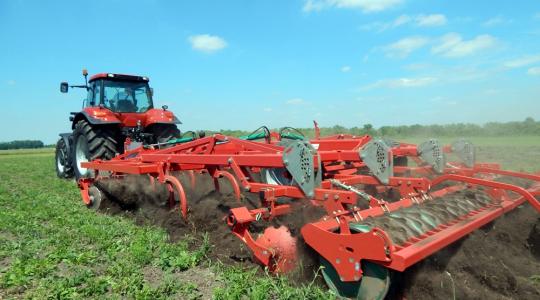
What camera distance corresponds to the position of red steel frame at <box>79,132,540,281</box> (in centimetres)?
264

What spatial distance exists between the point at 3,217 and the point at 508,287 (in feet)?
21.4

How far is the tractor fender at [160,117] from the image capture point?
29.9 ft

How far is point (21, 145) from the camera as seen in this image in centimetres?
6700

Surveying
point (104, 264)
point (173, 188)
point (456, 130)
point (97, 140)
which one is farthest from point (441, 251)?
point (456, 130)

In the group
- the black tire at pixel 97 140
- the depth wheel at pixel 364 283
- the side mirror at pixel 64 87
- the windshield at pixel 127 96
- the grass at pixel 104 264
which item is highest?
the side mirror at pixel 64 87

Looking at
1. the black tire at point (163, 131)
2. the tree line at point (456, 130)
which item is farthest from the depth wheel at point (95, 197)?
the tree line at point (456, 130)

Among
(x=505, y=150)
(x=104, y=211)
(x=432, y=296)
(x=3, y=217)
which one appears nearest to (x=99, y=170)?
(x=104, y=211)

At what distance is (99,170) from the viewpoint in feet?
22.2

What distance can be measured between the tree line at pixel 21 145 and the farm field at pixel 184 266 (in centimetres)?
7154

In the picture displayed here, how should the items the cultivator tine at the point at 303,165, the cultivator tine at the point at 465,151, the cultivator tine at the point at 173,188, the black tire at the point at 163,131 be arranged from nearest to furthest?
the cultivator tine at the point at 303,165, the cultivator tine at the point at 173,188, the cultivator tine at the point at 465,151, the black tire at the point at 163,131

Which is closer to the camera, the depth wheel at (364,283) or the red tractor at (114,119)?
the depth wheel at (364,283)

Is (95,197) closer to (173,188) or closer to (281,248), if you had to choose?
(173,188)

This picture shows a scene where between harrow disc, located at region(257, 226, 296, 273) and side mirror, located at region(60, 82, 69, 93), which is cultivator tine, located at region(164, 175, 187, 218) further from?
side mirror, located at region(60, 82, 69, 93)

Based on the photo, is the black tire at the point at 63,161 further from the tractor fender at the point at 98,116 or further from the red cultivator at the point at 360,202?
the red cultivator at the point at 360,202
